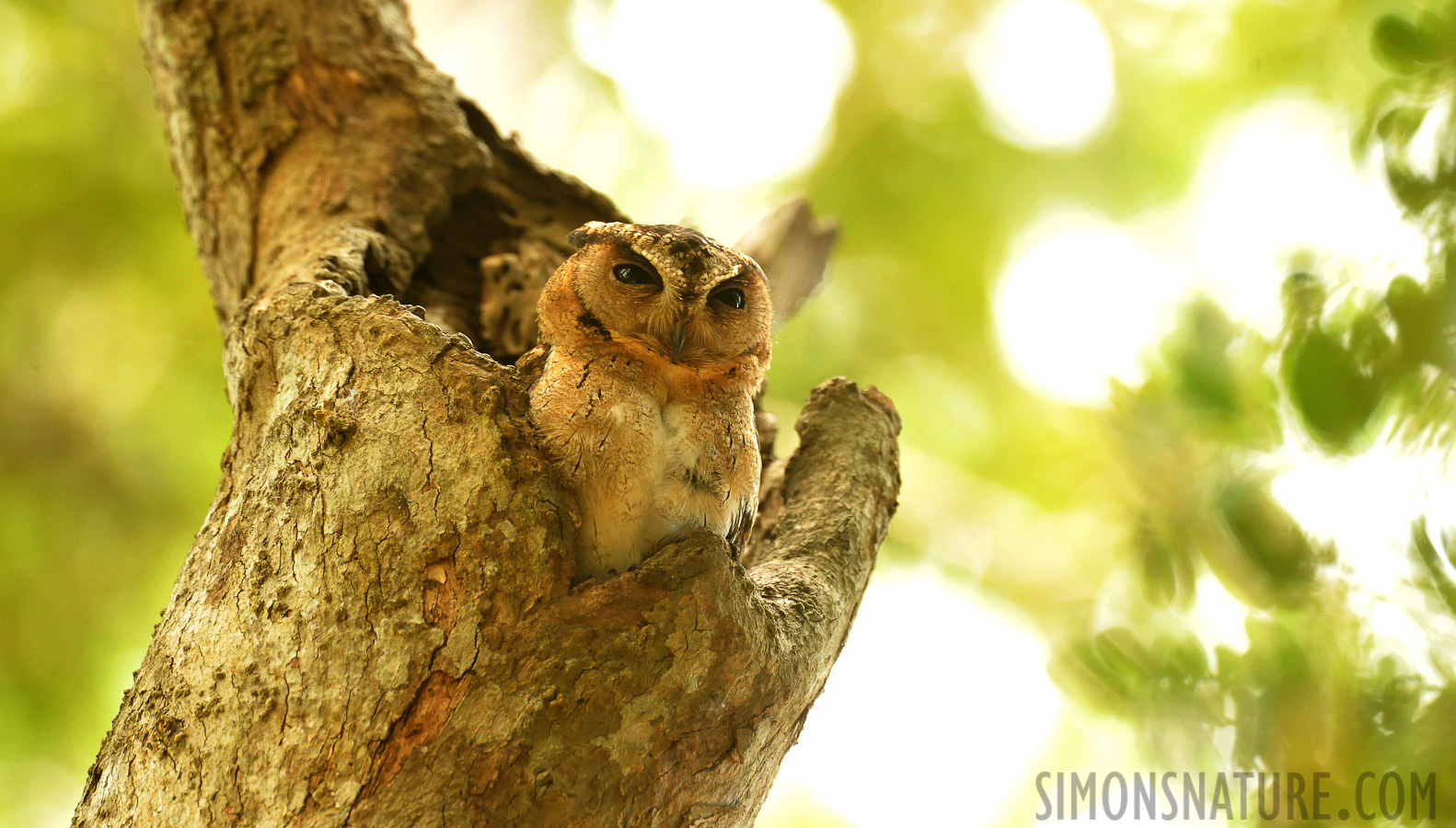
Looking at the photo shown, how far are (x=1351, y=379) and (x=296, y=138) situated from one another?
2963 mm

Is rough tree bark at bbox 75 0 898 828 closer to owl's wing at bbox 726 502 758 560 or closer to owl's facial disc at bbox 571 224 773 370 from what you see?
owl's wing at bbox 726 502 758 560

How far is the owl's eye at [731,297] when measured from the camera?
2469 millimetres

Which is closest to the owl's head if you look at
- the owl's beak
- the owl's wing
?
the owl's beak

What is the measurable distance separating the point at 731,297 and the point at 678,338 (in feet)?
0.85

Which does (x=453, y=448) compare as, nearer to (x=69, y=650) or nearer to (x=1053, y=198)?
(x=69, y=650)

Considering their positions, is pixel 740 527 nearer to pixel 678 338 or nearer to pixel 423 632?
pixel 678 338

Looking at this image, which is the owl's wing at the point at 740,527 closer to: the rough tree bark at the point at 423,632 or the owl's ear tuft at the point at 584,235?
the rough tree bark at the point at 423,632

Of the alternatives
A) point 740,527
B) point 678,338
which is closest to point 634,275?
point 678,338

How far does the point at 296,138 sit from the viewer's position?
311cm

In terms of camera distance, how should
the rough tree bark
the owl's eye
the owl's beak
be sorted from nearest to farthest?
the rough tree bark, the owl's beak, the owl's eye

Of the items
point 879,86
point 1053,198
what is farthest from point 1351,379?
point 879,86

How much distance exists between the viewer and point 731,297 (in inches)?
98.3

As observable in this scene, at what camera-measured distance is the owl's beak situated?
2301 mm

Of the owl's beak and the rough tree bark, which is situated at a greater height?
the owl's beak
